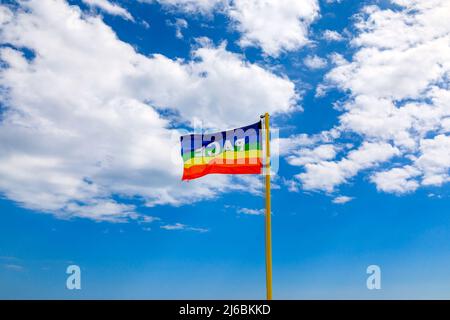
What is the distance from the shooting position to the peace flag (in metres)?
26.1

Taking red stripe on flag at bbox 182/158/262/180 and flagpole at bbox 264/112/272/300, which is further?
red stripe on flag at bbox 182/158/262/180

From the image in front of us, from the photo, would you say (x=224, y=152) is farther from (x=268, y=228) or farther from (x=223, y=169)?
(x=268, y=228)

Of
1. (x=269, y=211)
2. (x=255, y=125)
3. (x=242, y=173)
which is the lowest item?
(x=269, y=211)

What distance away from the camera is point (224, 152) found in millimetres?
26734

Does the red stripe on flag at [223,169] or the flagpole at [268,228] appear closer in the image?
the flagpole at [268,228]

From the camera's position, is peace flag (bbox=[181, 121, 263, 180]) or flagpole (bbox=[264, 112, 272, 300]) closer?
flagpole (bbox=[264, 112, 272, 300])

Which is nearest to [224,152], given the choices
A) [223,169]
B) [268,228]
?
[223,169]

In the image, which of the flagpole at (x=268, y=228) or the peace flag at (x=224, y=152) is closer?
the flagpole at (x=268, y=228)

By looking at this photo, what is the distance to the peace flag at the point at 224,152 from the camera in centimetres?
2612

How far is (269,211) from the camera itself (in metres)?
24.4
